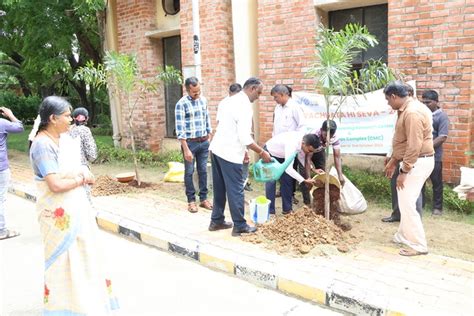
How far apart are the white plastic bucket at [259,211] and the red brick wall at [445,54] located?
2.76 m

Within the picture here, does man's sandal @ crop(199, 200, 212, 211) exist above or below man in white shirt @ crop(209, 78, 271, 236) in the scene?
below

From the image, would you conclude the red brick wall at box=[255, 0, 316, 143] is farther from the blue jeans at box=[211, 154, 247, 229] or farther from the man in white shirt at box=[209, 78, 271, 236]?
the blue jeans at box=[211, 154, 247, 229]

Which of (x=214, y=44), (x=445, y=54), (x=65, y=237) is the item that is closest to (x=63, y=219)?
(x=65, y=237)

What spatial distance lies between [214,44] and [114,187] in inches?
137

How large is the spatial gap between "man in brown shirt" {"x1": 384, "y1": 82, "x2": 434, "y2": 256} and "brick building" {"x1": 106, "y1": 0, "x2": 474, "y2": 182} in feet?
6.49

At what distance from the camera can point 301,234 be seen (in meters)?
4.80

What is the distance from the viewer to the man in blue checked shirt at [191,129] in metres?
6.24

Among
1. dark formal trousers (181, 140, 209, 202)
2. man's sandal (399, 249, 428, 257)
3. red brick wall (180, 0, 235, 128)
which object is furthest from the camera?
red brick wall (180, 0, 235, 128)

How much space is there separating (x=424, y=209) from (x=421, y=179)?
170 centimetres

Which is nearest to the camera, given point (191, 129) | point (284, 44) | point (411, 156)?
point (411, 156)

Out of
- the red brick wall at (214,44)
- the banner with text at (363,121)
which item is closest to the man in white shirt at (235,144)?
the banner with text at (363,121)

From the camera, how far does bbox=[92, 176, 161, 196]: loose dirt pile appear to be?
7686 mm

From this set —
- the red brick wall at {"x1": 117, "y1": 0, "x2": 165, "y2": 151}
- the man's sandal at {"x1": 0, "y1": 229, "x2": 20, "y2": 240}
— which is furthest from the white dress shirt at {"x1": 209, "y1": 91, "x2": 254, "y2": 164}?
the red brick wall at {"x1": 117, "y1": 0, "x2": 165, "y2": 151}

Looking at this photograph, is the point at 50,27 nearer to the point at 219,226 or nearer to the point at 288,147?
the point at 219,226
